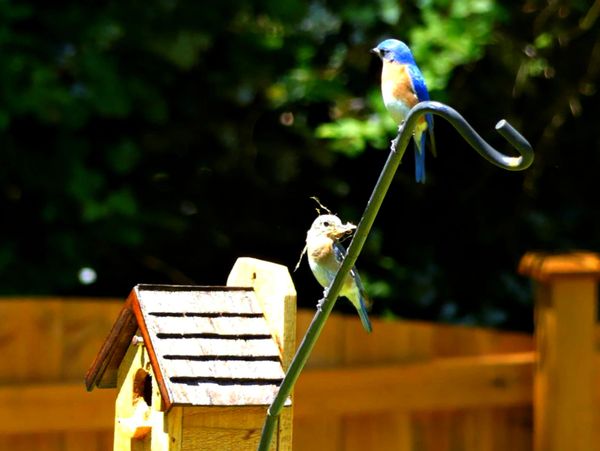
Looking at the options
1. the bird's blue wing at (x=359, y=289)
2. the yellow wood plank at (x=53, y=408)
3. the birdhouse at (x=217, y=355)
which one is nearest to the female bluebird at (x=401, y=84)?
the bird's blue wing at (x=359, y=289)

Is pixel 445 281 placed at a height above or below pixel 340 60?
below

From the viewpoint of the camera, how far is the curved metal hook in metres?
1.48

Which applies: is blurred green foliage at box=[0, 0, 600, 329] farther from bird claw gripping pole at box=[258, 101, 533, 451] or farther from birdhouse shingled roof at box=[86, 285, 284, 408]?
bird claw gripping pole at box=[258, 101, 533, 451]

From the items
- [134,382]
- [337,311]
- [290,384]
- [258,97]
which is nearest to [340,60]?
[258,97]

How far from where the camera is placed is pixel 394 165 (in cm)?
161

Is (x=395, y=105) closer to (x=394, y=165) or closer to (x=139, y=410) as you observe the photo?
(x=139, y=410)

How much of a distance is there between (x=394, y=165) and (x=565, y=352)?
10.8ft

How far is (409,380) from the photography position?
4582 mm

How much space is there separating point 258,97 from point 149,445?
11.9 feet

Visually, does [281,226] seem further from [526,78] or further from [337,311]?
[526,78]

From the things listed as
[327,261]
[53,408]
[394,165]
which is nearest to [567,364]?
[53,408]

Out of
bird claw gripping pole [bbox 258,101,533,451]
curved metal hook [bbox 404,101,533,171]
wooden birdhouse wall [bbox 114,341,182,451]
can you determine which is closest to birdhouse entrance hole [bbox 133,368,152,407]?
wooden birdhouse wall [bbox 114,341,182,451]

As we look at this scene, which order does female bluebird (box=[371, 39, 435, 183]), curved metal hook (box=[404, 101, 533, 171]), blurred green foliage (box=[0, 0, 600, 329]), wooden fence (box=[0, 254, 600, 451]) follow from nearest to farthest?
curved metal hook (box=[404, 101, 533, 171]), female bluebird (box=[371, 39, 435, 183]), wooden fence (box=[0, 254, 600, 451]), blurred green foliage (box=[0, 0, 600, 329])

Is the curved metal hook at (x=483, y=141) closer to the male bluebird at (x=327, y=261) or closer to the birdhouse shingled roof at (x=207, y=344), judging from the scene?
the birdhouse shingled roof at (x=207, y=344)
